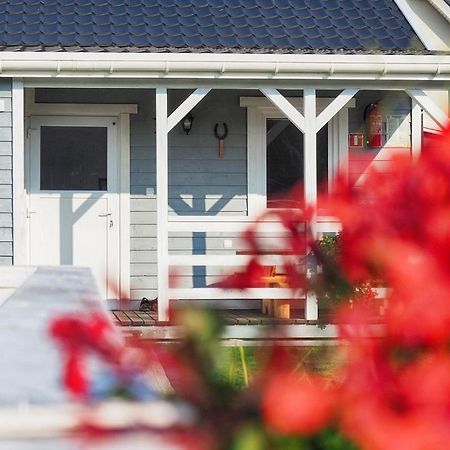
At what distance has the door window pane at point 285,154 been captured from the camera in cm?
1090

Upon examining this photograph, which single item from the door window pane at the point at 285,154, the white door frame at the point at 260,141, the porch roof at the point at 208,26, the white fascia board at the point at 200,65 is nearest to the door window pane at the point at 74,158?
the porch roof at the point at 208,26

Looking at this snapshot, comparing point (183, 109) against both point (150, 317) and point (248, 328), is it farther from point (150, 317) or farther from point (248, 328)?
point (248, 328)

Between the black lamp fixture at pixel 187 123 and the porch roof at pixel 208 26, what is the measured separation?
0.96 m

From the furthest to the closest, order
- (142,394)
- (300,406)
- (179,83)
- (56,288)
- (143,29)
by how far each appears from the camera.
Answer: (143,29), (179,83), (56,288), (142,394), (300,406)

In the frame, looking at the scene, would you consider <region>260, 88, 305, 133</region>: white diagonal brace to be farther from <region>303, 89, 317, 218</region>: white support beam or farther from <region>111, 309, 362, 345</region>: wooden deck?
<region>111, 309, 362, 345</region>: wooden deck

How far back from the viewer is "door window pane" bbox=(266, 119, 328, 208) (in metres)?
10.9

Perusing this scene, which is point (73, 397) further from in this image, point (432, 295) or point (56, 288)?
point (56, 288)

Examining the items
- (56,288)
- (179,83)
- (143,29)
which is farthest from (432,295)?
(143,29)

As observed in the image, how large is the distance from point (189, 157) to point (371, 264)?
989 cm

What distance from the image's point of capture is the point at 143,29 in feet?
32.6

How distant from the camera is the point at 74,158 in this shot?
35.3 feet

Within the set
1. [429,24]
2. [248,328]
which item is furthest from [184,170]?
[248,328]

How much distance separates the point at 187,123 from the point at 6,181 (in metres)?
2.15

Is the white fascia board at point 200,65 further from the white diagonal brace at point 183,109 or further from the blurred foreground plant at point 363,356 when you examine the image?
the blurred foreground plant at point 363,356
